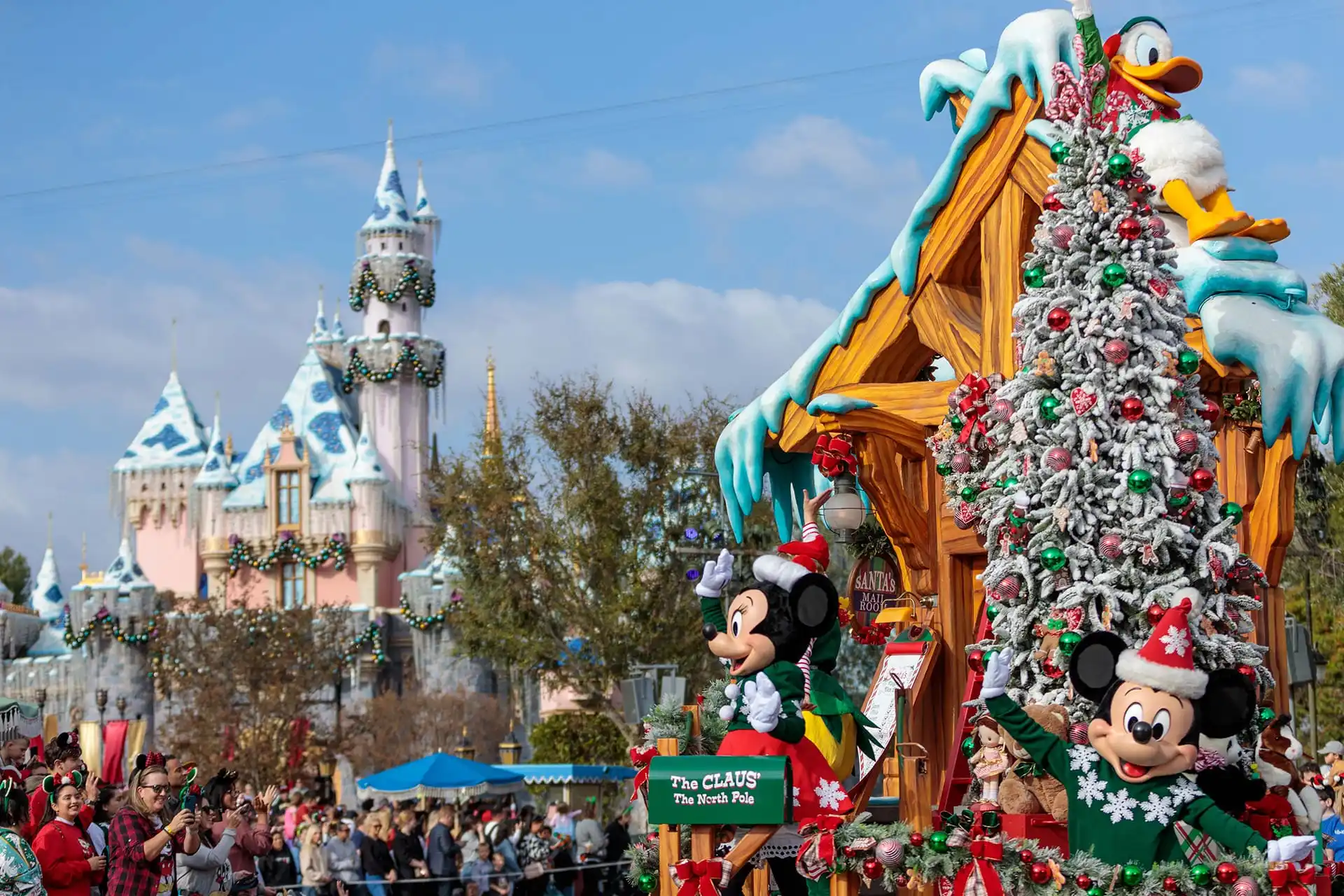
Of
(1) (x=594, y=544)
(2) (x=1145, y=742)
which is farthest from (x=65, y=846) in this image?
(1) (x=594, y=544)

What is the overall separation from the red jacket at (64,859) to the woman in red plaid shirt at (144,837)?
196 mm

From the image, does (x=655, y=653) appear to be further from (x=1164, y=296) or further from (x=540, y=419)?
(x=1164, y=296)

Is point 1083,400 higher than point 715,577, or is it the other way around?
point 1083,400

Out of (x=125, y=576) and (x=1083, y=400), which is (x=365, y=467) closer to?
(x=125, y=576)

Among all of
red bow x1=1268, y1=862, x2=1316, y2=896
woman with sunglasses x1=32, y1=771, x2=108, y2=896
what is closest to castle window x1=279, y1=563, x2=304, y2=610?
woman with sunglasses x1=32, y1=771, x2=108, y2=896

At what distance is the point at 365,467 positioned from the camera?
68438mm

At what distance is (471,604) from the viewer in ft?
102

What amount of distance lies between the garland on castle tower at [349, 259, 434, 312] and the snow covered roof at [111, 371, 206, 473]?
984 cm

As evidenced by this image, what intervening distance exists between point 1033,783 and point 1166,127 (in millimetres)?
4599

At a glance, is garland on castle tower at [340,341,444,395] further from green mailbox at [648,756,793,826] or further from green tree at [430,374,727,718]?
green mailbox at [648,756,793,826]

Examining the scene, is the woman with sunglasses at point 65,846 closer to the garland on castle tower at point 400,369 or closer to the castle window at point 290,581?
the castle window at point 290,581

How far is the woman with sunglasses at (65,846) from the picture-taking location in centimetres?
838

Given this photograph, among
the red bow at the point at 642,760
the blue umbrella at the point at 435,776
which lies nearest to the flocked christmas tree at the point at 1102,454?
the red bow at the point at 642,760

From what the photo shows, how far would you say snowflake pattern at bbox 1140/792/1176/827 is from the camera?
6789 mm
